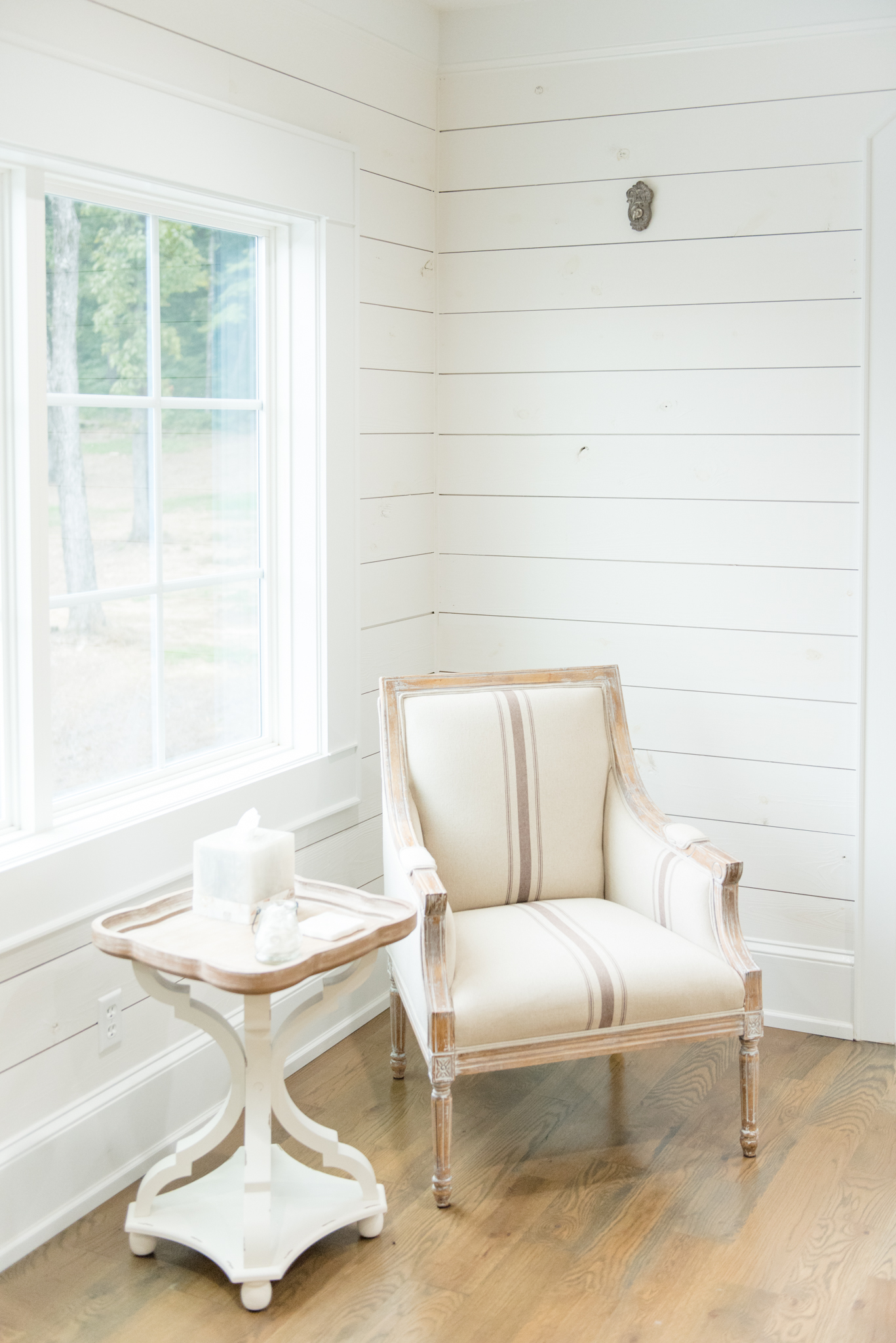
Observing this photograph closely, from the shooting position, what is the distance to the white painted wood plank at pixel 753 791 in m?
2.98

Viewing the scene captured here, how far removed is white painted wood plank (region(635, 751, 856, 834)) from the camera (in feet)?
9.79

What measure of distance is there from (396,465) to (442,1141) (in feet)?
5.41

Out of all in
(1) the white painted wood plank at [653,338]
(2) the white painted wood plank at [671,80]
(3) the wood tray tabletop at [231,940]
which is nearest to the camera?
(3) the wood tray tabletop at [231,940]

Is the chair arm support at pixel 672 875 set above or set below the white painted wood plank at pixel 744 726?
below

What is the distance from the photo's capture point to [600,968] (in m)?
2.31

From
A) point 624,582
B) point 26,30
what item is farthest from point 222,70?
point 624,582

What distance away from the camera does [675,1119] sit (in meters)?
2.59

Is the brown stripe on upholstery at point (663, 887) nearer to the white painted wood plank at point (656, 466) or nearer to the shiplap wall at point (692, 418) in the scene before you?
the shiplap wall at point (692, 418)

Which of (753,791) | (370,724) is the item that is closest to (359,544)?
(370,724)

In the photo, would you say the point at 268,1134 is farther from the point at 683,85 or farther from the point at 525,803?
the point at 683,85

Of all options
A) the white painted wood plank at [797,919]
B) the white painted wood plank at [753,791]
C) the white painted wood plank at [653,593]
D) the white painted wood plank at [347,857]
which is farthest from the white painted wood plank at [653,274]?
the white painted wood plank at [797,919]

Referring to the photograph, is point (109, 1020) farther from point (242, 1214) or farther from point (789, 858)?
point (789, 858)

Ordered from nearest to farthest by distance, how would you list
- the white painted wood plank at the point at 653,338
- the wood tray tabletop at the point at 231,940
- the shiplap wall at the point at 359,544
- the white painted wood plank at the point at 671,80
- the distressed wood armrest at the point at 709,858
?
the wood tray tabletop at the point at 231,940 < the shiplap wall at the point at 359,544 < the distressed wood armrest at the point at 709,858 < the white painted wood plank at the point at 671,80 < the white painted wood plank at the point at 653,338

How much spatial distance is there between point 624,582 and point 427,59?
56.1 inches
